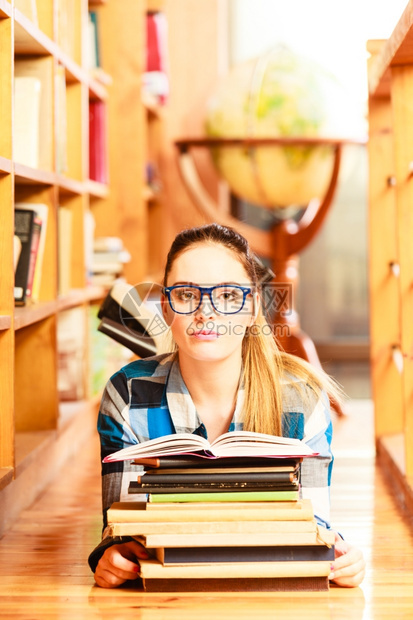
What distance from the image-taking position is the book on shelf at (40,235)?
8.42 ft

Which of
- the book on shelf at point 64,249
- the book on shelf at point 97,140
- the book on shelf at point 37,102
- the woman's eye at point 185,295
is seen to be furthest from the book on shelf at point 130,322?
the book on shelf at point 97,140

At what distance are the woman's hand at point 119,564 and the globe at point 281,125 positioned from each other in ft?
9.14

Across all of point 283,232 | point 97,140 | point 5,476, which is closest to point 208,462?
point 5,476

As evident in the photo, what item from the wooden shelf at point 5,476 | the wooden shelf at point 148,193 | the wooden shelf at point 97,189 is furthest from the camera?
the wooden shelf at point 148,193

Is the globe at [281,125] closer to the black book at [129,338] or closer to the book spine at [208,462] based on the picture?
the black book at [129,338]

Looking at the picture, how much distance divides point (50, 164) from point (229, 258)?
1118mm

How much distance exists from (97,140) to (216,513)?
268 centimetres

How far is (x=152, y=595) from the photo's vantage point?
1.50 meters

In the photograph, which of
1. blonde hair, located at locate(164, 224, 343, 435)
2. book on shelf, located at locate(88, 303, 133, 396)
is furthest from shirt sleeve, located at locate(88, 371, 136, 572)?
book on shelf, located at locate(88, 303, 133, 396)

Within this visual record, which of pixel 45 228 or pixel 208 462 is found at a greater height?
pixel 45 228

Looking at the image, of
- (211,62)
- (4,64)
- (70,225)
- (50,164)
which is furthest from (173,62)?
(4,64)

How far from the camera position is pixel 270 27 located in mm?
5402

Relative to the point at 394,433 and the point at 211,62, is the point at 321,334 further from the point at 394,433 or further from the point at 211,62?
the point at 394,433

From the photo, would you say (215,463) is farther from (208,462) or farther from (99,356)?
(99,356)
